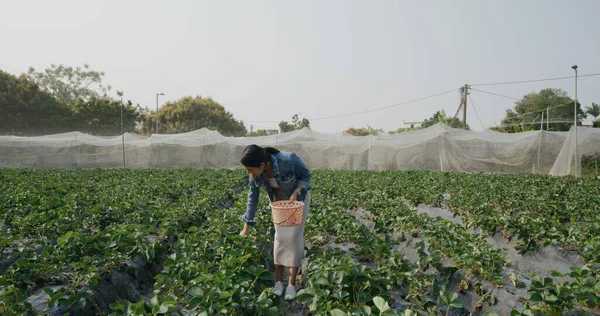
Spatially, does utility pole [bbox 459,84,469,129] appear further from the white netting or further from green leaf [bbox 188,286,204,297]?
green leaf [bbox 188,286,204,297]

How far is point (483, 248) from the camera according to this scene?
3.19 m

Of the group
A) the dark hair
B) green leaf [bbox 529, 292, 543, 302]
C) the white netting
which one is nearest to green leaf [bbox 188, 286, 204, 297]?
the dark hair

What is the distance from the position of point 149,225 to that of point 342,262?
112 inches

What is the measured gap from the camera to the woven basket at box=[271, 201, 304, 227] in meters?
2.88

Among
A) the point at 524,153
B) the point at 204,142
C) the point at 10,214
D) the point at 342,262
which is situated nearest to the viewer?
the point at 342,262

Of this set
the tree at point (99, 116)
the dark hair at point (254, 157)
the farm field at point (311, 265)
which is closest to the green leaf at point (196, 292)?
the farm field at point (311, 265)

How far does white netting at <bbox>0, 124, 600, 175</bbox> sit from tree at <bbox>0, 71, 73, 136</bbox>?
847 cm

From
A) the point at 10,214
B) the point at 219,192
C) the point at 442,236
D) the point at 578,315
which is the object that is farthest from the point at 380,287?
the point at 219,192

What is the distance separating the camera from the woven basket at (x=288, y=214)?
2.88 meters

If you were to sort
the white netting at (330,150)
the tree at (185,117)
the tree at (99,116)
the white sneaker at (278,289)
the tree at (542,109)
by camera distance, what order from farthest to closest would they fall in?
the tree at (542,109)
the tree at (185,117)
the tree at (99,116)
the white netting at (330,150)
the white sneaker at (278,289)

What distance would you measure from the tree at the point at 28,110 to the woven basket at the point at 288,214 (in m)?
30.4

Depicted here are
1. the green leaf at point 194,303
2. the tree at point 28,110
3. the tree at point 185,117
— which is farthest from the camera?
the tree at point 185,117

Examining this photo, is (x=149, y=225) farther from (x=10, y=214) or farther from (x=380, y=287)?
(x=380, y=287)

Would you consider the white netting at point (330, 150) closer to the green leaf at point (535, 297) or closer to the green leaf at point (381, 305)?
the green leaf at point (535, 297)
